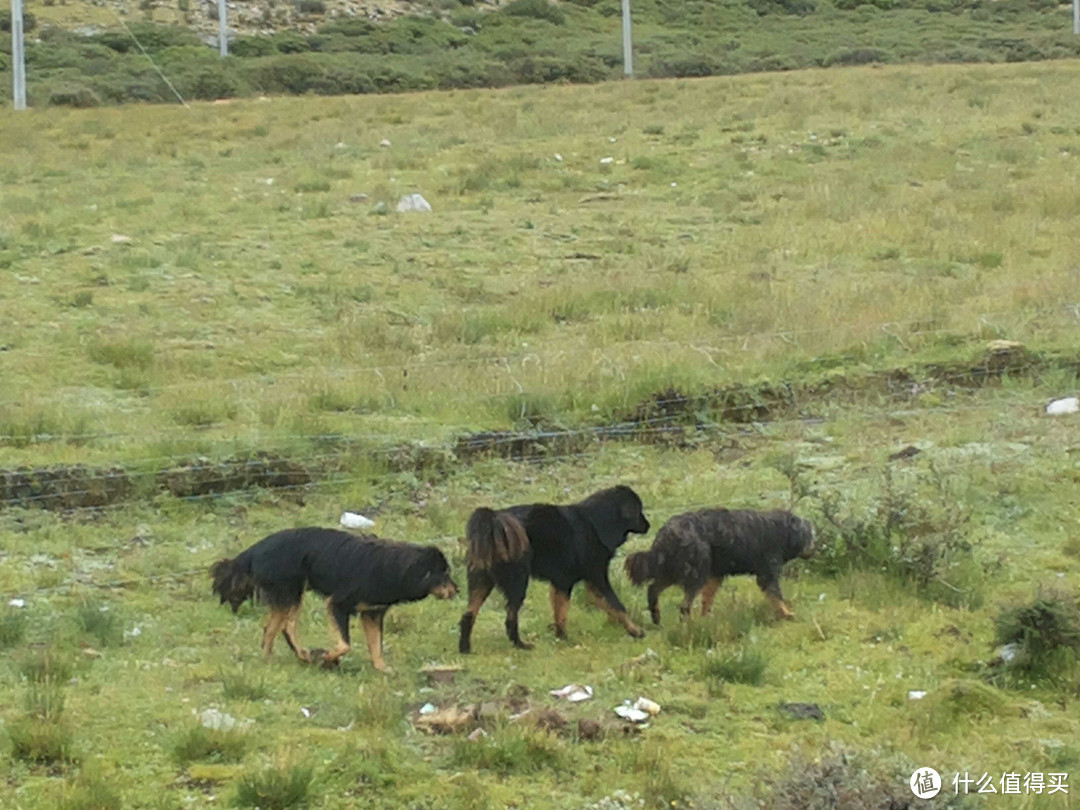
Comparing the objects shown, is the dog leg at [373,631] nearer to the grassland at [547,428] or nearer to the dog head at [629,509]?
the grassland at [547,428]

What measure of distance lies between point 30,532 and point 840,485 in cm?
541

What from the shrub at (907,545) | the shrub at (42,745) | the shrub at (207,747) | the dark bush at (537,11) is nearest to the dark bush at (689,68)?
the dark bush at (537,11)

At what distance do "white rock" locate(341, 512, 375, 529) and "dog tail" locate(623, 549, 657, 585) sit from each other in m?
2.22

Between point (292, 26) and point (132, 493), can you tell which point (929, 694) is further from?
point (292, 26)

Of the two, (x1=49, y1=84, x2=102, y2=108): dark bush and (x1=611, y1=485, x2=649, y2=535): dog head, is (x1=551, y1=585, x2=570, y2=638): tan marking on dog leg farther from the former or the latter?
(x1=49, y1=84, x2=102, y2=108): dark bush

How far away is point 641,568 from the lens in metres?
7.87

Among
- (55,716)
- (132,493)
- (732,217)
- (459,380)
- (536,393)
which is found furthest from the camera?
(732,217)

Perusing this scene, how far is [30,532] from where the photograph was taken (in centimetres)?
924

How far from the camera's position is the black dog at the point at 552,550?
7.30 metres

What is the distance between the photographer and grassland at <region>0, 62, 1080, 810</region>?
20.4 ft

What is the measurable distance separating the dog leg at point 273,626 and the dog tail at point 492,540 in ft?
3.16

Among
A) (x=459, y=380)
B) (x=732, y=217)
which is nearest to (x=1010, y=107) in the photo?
(x=732, y=217)

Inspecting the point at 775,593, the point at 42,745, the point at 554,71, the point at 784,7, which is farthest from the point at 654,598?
the point at 784,7

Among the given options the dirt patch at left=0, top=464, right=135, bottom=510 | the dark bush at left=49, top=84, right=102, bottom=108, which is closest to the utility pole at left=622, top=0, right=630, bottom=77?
the dark bush at left=49, top=84, right=102, bottom=108
